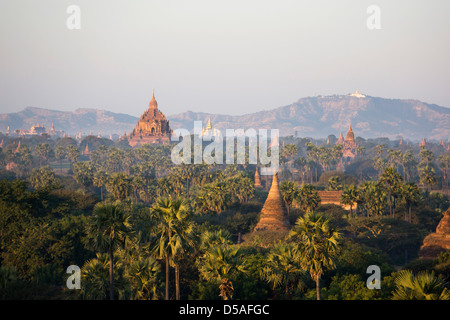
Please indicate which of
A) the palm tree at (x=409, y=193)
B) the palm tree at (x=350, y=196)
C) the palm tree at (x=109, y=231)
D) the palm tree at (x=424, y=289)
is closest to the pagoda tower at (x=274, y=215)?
the palm tree at (x=350, y=196)

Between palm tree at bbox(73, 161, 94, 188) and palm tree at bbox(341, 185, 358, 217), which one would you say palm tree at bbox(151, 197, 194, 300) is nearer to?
palm tree at bbox(341, 185, 358, 217)

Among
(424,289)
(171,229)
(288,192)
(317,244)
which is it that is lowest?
(424,289)

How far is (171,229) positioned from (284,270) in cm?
908

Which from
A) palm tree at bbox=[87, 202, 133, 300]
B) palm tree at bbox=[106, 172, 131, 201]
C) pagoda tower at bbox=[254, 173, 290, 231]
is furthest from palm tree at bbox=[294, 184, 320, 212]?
palm tree at bbox=[87, 202, 133, 300]

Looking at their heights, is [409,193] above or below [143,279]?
above

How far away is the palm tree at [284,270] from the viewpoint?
37.6 m

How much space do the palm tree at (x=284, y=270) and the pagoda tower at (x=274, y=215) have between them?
26.2 meters

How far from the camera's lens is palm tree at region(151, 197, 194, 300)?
34.1 m

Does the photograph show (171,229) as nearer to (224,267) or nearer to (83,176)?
(224,267)

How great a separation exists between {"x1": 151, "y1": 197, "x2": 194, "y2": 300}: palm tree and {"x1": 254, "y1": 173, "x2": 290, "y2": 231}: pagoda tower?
102ft

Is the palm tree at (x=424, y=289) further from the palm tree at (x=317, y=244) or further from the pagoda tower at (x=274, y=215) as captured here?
the pagoda tower at (x=274, y=215)

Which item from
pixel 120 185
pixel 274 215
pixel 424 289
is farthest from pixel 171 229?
pixel 120 185

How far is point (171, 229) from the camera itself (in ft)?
112
